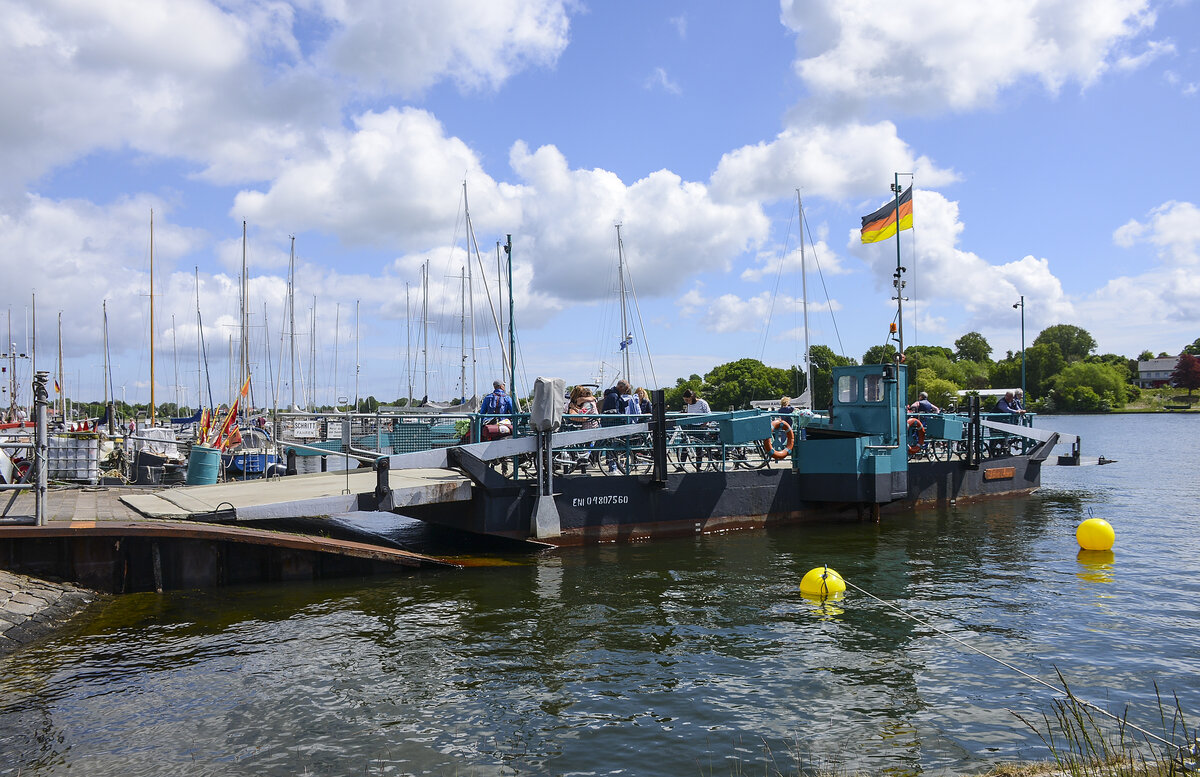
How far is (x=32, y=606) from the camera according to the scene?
397 inches

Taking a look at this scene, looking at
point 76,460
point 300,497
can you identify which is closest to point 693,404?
point 300,497

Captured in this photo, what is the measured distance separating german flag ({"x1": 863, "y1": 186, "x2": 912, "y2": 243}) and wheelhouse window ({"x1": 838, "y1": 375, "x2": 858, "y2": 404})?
516 cm

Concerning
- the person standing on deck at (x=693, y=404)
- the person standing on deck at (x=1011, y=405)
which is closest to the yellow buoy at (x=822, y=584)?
the person standing on deck at (x=693, y=404)

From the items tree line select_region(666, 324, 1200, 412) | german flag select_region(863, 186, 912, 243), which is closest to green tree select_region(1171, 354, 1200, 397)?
tree line select_region(666, 324, 1200, 412)

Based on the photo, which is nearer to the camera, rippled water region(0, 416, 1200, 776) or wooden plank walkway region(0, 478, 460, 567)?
rippled water region(0, 416, 1200, 776)

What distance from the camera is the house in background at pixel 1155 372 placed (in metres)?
158

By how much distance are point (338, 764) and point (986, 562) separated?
41.2 ft

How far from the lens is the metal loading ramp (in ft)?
42.0

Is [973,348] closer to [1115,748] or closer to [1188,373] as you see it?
[1188,373]

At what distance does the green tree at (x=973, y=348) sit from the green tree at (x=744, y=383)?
5495cm

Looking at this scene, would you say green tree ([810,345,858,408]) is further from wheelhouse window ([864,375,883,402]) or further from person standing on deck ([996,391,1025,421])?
wheelhouse window ([864,375,883,402])

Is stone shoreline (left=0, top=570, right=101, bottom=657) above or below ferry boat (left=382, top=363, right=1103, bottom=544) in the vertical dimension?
below

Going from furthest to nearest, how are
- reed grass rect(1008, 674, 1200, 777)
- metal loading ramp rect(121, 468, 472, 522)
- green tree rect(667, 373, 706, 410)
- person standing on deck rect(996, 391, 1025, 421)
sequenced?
1. green tree rect(667, 373, 706, 410)
2. person standing on deck rect(996, 391, 1025, 421)
3. metal loading ramp rect(121, 468, 472, 522)
4. reed grass rect(1008, 674, 1200, 777)

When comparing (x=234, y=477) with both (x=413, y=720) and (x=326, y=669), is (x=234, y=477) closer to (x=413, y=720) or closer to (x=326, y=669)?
(x=326, y=669)
